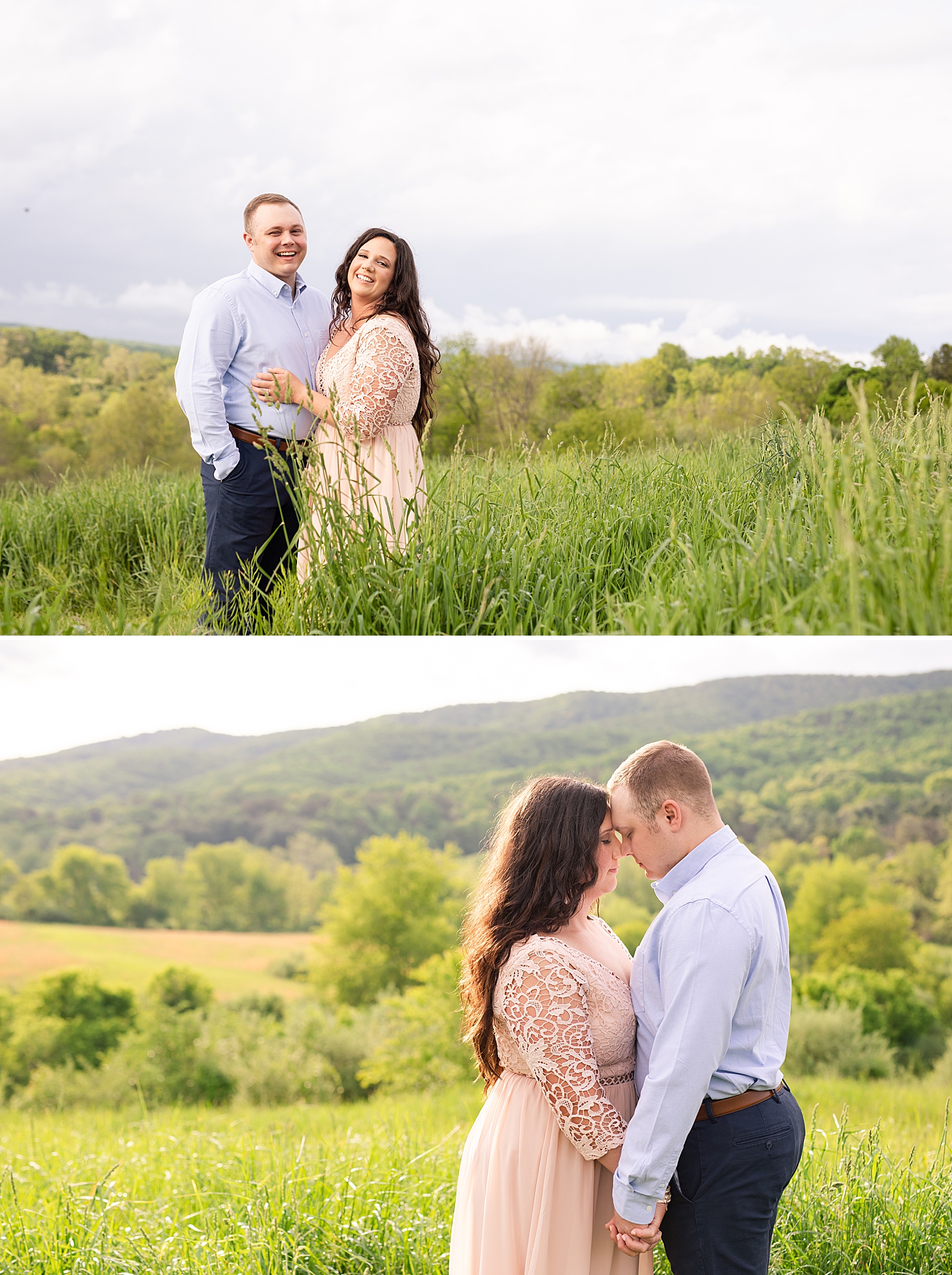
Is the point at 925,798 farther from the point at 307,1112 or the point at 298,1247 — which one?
the point at 298,1247

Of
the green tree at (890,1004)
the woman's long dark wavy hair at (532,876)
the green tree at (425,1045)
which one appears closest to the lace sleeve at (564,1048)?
the woman's long dark wavy hair at (532,876)

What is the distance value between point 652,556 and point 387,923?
13532 mm

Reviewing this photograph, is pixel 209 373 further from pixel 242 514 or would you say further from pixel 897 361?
pixel 897 361

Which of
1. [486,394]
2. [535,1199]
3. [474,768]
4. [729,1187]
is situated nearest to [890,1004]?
[474,768]

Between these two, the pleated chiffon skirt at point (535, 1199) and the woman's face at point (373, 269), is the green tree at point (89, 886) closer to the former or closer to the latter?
the woman's face at point (373, 269)

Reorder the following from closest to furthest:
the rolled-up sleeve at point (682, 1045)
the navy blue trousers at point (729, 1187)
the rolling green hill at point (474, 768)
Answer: the rolled-up sleeve at point (682, 1045), the navy blue trousers at point (729, 1187), the rolling green hill at point (474, 768)

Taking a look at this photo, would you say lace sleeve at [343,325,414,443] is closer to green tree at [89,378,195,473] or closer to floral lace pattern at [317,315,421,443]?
floral lace pattern at [317,315,421,443]

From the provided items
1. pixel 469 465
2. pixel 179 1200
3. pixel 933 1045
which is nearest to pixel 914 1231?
pixel 179 1200

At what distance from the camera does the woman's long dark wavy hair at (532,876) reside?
2.23 meters

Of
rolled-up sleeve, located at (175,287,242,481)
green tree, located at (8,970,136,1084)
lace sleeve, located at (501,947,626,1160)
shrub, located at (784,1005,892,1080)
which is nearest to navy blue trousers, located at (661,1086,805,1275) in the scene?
lace sleeve, located at (501,947,626,1160)

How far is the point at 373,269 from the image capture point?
3432 mm

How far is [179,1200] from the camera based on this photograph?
371cm

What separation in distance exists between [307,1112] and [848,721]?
1109 centimetres

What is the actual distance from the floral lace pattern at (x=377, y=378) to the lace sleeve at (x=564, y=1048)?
2080 mm
